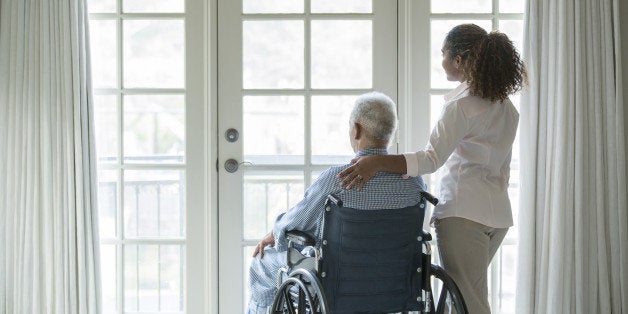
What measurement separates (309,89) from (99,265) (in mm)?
1287

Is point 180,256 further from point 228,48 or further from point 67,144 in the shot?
point 228,48

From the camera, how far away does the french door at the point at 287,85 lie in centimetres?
343

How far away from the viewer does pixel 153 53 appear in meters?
3.46

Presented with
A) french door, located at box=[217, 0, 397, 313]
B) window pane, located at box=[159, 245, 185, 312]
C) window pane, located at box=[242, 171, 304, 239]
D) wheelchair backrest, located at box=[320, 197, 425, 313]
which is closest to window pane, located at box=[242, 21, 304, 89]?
french door, located at box=[217, 0, 397, 313]

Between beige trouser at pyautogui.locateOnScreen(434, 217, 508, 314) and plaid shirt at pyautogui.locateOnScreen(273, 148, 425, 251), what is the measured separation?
17 centimetres

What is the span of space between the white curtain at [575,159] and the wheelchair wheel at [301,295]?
122cm

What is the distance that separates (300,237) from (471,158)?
25.5 inches

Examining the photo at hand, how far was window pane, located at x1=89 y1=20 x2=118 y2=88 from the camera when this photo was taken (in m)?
3.43

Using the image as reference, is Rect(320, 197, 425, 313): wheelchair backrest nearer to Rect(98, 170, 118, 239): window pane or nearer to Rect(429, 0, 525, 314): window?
Rect(429, 0, 525, 314): window

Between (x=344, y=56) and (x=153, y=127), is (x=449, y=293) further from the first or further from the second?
(x=153, y=127)

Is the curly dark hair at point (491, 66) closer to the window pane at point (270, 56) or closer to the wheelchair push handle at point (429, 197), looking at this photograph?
the wheelchair push handle at point (429, 197)

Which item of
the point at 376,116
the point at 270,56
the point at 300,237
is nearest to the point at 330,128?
the point at 270,56

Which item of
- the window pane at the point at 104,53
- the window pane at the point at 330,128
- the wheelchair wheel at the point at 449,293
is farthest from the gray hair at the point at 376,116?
the window pane at the point at 104,53

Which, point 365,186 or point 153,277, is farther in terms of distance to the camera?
point 153,277
